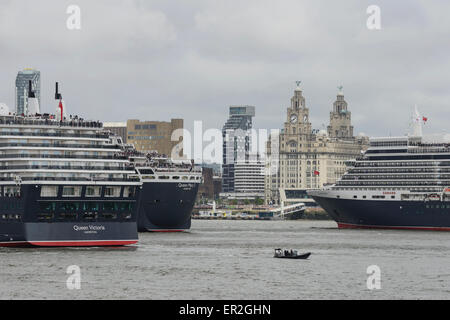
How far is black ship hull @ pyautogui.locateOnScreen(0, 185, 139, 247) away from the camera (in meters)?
105

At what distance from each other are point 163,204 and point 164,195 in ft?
4.48

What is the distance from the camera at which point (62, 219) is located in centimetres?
10588

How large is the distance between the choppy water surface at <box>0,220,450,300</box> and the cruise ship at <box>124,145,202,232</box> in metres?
30.7

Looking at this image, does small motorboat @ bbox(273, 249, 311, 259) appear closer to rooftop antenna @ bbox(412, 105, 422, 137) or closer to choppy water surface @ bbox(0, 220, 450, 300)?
choppy water surface @ bbox(0, 220, 450, 300)

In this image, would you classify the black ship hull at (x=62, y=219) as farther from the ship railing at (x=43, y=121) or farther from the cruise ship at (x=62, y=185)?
the ship railing at (x=43, y=121)

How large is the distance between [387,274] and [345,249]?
30816mm

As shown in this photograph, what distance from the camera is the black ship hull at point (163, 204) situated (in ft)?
Answer: 528

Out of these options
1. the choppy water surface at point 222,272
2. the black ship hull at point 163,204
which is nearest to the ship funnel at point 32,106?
the choppy water surface at point 222,272

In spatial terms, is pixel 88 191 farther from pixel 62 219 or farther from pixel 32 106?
pixel 32 106

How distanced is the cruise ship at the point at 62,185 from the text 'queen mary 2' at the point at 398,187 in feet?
256

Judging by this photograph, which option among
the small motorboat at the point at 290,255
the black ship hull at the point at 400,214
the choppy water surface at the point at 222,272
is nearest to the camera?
the choppy water surface at the point at 222,272

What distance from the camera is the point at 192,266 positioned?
98125 mm
